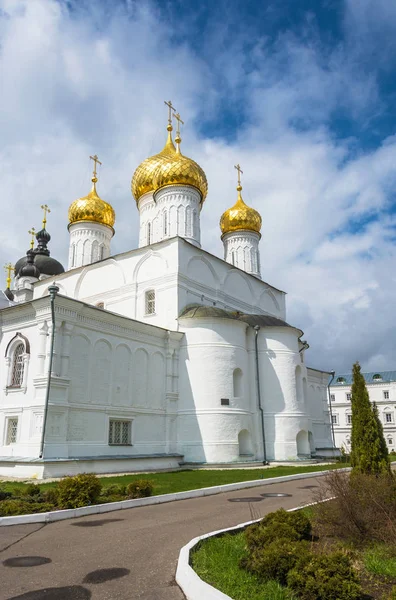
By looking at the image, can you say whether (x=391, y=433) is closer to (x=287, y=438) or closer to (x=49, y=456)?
(x=287, y=438)

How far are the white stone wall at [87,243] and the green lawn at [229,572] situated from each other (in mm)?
23543

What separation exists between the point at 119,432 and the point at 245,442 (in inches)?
224

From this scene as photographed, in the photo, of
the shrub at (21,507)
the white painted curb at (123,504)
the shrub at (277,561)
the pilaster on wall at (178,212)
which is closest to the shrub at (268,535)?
the shrub at (277,561)

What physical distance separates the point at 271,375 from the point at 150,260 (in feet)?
25.1

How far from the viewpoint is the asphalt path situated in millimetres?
4609

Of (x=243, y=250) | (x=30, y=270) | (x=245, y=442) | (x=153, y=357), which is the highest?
(x=30, y=270)

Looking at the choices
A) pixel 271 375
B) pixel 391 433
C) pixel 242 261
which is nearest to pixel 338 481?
pixel 271 375

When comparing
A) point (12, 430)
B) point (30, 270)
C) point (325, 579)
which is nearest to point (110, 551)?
point (325, 579)

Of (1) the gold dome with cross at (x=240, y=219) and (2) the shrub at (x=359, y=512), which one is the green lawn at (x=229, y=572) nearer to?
(2) the shrub at (x=359, y=512)

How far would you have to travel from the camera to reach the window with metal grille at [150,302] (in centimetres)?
2208

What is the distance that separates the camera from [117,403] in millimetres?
17656

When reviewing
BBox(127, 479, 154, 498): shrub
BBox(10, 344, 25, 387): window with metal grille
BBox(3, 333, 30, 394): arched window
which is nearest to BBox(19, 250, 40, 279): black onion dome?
BBox(3, 333, 30, 394): arched window

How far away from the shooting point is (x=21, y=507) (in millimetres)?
8492

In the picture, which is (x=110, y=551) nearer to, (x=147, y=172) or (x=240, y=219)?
(x=147, y=172)
